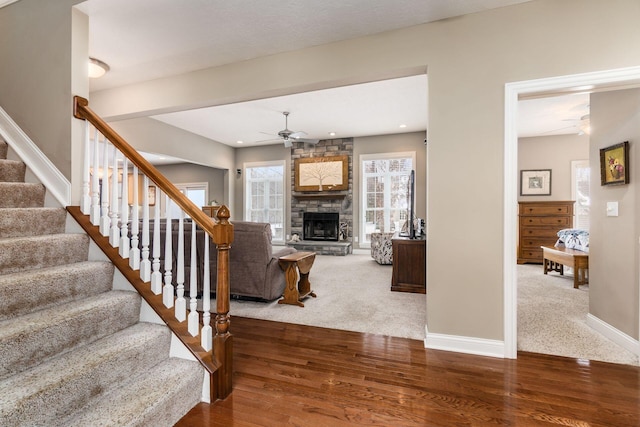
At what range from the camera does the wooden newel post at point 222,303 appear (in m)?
1.75

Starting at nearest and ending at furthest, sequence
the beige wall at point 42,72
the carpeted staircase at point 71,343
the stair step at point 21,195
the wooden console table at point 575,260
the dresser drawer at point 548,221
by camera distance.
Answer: the carpeted staircase at point 71,343, the stair step at point 21,195, the beige wall at point 42,72, the wooden console table at point 575,260, the dresser drawer at point 548,221

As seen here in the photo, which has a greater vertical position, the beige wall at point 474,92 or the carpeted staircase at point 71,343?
the beige wall at point 474,92

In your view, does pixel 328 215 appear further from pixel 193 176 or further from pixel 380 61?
pixel 380 61

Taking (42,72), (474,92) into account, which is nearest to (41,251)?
(42,72)

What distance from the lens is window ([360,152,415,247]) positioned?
7.33 metres

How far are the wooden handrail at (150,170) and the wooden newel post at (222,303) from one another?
7 cm

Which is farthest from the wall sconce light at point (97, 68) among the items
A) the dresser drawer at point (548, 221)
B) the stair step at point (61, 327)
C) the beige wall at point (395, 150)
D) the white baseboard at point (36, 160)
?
the dresser drawer at point (548, 221)

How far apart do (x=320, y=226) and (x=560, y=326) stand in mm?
5625

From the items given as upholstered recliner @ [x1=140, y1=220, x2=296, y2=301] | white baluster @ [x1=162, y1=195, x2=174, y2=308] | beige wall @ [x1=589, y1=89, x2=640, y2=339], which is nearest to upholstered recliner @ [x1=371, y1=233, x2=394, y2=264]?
upholstered recliner @ [x1=140, y1=220, x2=296, y2=301]

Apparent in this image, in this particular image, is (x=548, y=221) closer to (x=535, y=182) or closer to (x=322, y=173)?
(x=535, y=182)

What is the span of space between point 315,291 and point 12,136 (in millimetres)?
3439

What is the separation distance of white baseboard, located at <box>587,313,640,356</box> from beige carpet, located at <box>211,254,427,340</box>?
4.99ft

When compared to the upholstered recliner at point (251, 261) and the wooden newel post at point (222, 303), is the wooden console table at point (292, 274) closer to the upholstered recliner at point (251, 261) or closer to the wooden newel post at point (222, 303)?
the upholstered recliner at point (251, 261)

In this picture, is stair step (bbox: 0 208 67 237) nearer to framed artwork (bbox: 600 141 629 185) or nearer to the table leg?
the table leg
